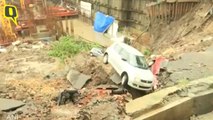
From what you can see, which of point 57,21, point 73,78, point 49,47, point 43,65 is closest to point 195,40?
point 73,78

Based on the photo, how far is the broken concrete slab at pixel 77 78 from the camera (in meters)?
12.2

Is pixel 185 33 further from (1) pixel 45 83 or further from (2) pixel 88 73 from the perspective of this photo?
(1) pixel 45 83

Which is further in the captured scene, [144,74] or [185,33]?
[185,33]

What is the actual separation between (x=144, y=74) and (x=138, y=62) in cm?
86

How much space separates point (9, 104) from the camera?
853 centimetres

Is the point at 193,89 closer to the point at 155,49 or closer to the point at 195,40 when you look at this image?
the point at 195,40

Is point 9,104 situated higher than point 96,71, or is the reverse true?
point 9,104

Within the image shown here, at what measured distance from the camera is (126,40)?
23062 mm

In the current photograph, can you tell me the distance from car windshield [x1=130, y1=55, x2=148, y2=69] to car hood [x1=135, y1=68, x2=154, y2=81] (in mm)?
314

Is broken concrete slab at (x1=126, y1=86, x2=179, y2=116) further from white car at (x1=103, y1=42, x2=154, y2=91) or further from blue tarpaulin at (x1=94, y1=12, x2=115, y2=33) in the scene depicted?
blue tarpaulin at (x1=94, y1=12, x2=115, y2=33)

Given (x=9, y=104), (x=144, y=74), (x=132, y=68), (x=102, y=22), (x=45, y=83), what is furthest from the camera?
(x=102, y=22)

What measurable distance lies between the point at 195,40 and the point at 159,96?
10.7m

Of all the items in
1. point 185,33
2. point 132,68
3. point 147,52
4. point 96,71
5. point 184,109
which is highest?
point 184,109

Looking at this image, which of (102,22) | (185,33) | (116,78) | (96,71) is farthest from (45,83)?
(102,22)
